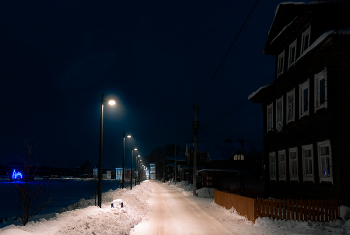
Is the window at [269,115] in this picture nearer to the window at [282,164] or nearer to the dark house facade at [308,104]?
the dark house facade at [308,104]

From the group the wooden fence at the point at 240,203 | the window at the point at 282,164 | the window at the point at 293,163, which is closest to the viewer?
the wooden fence at the point at 240,203

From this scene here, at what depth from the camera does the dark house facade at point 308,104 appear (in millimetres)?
13461

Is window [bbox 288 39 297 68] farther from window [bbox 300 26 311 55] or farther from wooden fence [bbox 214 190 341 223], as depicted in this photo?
wooden fence [bbox 214 190 341 223]

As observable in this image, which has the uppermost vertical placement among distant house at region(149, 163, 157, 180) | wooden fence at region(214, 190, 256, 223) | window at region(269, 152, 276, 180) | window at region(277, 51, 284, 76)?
window at region(277, 51, 284, 76)

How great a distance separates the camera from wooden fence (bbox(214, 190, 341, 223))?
43.0 feet

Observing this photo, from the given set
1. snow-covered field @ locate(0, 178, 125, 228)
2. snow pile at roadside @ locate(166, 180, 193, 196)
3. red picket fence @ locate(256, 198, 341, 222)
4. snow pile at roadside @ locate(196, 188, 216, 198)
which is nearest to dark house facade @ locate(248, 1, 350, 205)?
red picket fence @ locate(256, 198, 341, 222)

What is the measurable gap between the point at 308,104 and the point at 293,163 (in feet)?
14.6

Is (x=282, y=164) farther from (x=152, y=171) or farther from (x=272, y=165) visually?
(x=152, y=171)

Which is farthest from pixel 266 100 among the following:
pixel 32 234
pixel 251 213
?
pixel 32 234

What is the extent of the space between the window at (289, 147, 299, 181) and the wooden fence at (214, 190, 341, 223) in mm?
4352

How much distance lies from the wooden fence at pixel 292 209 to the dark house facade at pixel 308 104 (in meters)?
0.89

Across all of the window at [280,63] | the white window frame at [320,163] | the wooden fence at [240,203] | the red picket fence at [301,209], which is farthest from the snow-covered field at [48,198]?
the window at [280,63]

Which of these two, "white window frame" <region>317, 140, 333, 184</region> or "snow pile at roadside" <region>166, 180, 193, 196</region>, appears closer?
"white window frame" <region>317, 140, 333, 184</region>

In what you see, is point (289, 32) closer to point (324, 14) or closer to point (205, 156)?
point (324, 14)
